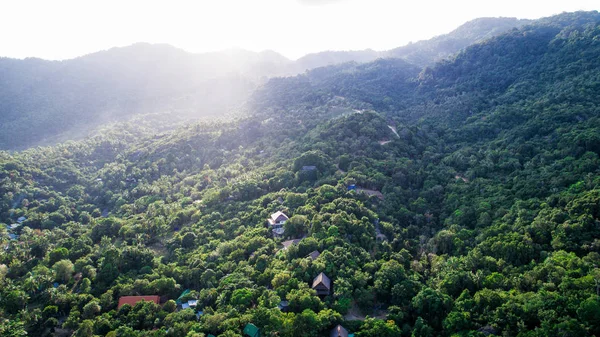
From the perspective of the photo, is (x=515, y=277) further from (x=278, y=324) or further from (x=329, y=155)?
(x=329, y=155)

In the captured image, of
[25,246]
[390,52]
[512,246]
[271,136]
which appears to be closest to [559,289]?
[512,246]

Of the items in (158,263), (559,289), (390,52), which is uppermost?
(390,52)

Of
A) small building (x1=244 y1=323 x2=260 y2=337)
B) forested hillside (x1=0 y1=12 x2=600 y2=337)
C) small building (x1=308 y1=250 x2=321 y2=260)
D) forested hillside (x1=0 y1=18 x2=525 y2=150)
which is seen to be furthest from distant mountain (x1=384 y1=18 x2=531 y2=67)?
small building (x1=244 y1=323 x2=260 y2=337)

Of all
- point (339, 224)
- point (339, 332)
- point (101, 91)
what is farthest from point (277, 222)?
point (101, 91)

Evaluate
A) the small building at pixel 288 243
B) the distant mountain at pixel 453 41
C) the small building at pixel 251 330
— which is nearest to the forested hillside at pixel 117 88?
the distant mountain at pixel 453 41

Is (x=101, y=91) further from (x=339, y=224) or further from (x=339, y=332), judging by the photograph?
(x=339, y=332)
